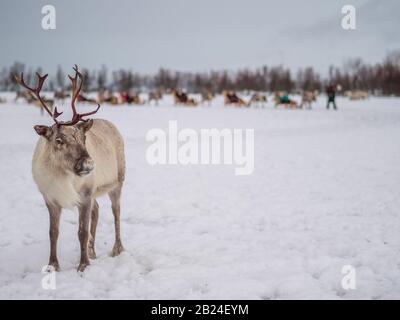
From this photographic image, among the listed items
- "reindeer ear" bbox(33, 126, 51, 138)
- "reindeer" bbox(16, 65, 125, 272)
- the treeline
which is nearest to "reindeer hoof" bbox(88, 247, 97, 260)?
"reindeer" bbox(16, 65, 125, 272)

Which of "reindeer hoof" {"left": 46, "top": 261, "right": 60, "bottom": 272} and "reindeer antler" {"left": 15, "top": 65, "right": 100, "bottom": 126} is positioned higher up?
"reindeer antler" {"left": 15, "top": 65, "right": 100, "bottom": 126}

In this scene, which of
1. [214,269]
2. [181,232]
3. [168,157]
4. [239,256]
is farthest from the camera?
[168,157]

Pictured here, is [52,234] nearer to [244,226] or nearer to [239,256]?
[239,256]

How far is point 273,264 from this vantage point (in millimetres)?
4227

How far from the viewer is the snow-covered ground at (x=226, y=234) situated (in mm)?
3764

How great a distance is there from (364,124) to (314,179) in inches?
506

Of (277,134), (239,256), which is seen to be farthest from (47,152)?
(277,134)

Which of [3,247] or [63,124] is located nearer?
[63,124]

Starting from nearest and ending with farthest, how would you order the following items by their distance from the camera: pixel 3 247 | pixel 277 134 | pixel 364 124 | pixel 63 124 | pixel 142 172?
pixel 63 124 < pixel 3 247 < pixel 142 172 < pixel 277 134 < pixel 364 124

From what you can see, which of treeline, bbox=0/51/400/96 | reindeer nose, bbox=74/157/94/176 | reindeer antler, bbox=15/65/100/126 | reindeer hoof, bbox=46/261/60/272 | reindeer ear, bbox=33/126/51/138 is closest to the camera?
reindeer nose, bbox=74/157/94/176

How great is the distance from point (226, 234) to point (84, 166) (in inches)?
92.4

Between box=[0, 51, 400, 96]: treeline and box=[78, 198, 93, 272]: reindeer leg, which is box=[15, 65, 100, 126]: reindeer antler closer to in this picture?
box=[78, 198, 93, 272]: reindeer leg

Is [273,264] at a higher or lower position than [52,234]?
lower

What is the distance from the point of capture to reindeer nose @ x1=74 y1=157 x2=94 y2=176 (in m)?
3.62
